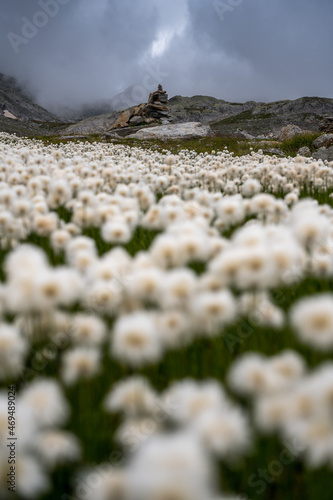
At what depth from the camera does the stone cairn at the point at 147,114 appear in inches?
1893

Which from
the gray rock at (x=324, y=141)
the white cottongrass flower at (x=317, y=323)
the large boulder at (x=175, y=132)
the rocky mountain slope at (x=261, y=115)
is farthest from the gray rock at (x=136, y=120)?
the white cottongrass flower at (x=317, y=323)

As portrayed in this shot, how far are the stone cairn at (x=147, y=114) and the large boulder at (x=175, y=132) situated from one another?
1555cm

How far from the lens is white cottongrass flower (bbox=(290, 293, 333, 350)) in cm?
168

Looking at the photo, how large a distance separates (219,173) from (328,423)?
678 cm

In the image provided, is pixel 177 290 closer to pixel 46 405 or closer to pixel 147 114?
pixel 46 405

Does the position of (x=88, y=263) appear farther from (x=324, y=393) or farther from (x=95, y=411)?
(x=324, y=393)

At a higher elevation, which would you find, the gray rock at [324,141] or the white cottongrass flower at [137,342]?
the gray rock at [324,141]

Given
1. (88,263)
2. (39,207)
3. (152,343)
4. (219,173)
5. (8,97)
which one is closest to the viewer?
(152,343)

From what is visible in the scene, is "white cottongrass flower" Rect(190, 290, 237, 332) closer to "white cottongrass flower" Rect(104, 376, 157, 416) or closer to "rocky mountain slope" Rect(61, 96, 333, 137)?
"white cottongrass flower" Rect(104, 376, 157, 416)

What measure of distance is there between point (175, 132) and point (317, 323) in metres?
31.6

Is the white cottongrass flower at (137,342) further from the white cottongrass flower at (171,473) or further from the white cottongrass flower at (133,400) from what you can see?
the white cottongrass flower at (171,473)

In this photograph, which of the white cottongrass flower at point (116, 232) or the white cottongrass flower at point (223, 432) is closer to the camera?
the white cottongrass flower at point (223, 432)

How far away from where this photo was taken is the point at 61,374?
2064mm

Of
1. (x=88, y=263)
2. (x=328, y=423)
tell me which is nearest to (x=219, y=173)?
(x=88, y=263)
